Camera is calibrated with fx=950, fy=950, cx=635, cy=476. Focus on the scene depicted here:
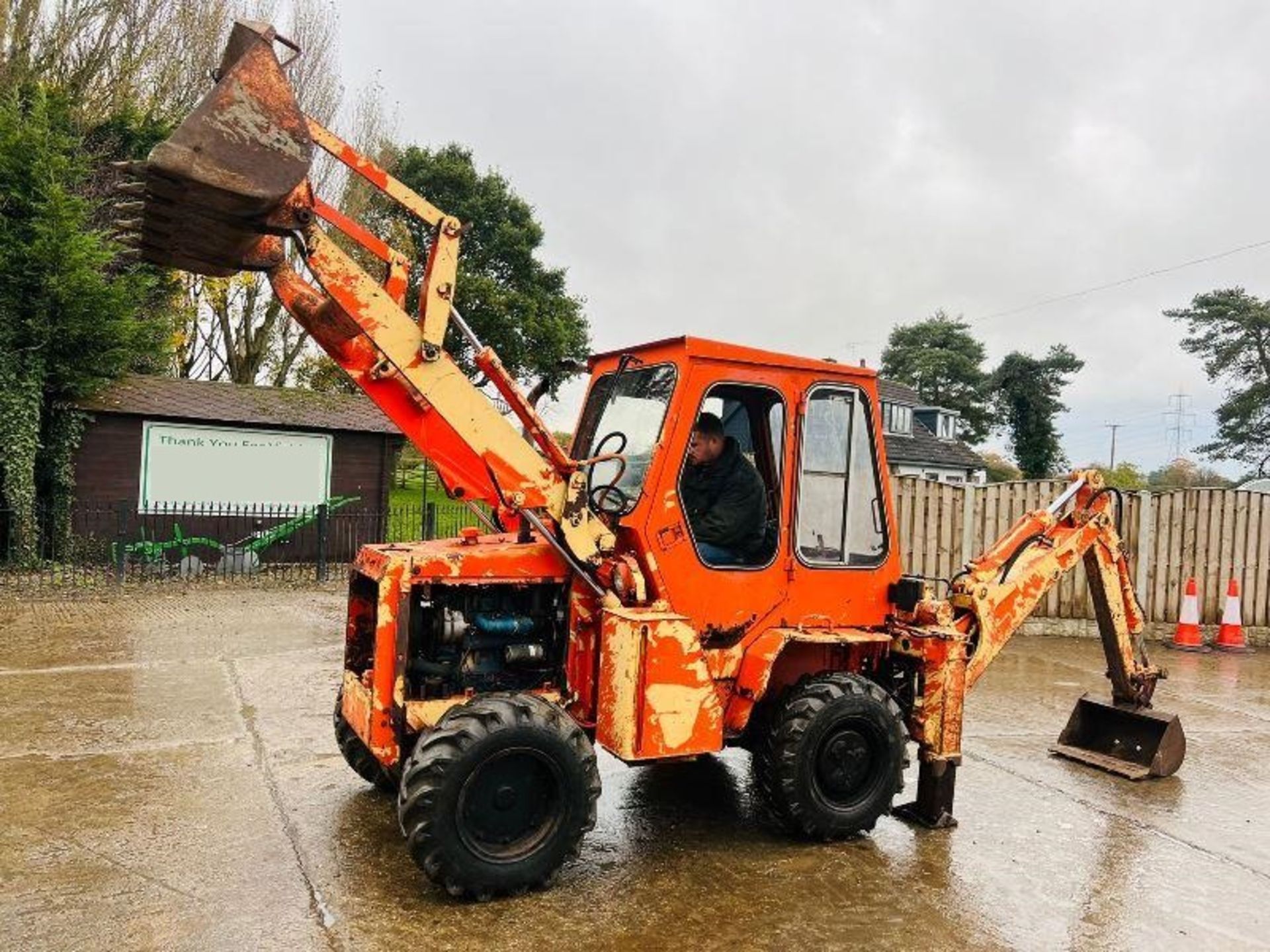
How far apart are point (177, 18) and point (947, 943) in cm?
2092

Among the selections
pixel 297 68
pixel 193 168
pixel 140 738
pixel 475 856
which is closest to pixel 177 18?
pixel 297 68

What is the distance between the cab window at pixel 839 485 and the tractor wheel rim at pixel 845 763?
2.73ft

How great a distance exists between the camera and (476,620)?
4320mm

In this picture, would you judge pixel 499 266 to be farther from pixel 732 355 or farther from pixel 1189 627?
pixel 732 355

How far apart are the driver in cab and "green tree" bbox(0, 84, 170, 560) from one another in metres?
11.7

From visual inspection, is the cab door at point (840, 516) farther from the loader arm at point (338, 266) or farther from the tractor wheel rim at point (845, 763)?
the loader arm at point (338, 266)

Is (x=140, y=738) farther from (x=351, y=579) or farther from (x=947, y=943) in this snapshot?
(x=947, y=943)

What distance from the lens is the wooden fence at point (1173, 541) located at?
10.6 meters

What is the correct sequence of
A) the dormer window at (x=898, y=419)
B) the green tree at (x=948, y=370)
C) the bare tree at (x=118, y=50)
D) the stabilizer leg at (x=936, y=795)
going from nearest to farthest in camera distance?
the stabilizer leg at (x=936, y=795) → the bare tree at (x=118, y=50) → the dormer window at (x=898, y=419) → the green tree at (x=948, y=370)

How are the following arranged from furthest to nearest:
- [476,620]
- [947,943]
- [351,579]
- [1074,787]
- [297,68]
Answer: [297,68], [1074,787], [351,579], [476,620], [947,943]

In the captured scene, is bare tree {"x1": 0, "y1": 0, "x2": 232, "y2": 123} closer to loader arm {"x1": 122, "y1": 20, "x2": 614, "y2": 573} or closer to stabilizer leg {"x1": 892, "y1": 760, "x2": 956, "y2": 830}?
loader arm {"x1": 122, "y1": 20, "x2": 614, "y2": 573}

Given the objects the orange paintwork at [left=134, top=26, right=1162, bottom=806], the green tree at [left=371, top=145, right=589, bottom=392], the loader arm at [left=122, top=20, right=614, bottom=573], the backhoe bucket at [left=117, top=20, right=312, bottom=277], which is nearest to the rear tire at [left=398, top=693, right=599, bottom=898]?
the orange paintwork at [left=134, top=26, right=1162, bottom=806]

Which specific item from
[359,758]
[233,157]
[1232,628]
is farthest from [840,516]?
[1232,628]

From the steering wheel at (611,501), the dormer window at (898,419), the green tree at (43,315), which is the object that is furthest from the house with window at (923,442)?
the steering wheel at (611,501)
